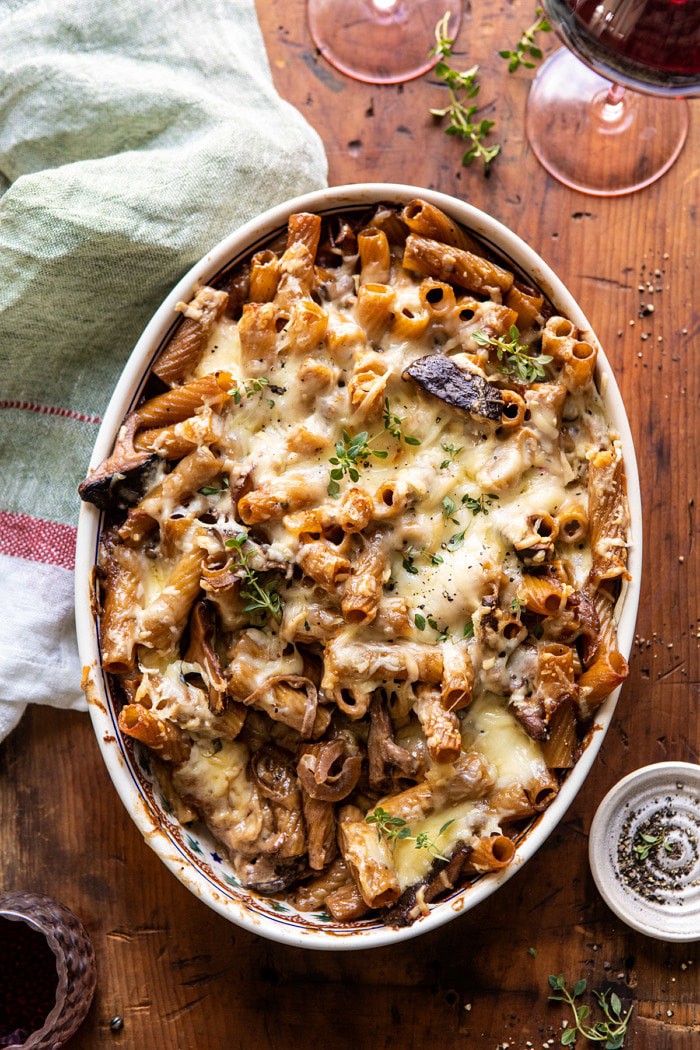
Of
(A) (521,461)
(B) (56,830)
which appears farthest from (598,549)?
(B) (56,830)

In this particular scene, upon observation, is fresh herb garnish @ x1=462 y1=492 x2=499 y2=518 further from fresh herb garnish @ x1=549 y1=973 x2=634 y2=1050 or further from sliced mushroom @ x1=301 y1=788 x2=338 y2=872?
fresh herb garnish @ x1=549 y1=973 x2=634 y2=1050

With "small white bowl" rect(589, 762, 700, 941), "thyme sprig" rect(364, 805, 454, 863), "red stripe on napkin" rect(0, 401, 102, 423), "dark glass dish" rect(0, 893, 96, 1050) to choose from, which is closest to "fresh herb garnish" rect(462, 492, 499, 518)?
"thyme sprig" rect(364, 805, 454, 863)

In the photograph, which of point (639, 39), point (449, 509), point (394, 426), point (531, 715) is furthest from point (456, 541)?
point (639, 39)

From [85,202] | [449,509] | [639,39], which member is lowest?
[449,509]

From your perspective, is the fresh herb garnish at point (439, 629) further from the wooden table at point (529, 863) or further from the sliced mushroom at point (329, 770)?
the wooden table at point (529, 863)

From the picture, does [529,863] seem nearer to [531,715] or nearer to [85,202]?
[531,715]

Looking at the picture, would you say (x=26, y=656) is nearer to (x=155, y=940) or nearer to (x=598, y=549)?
(x=155, y=940)
